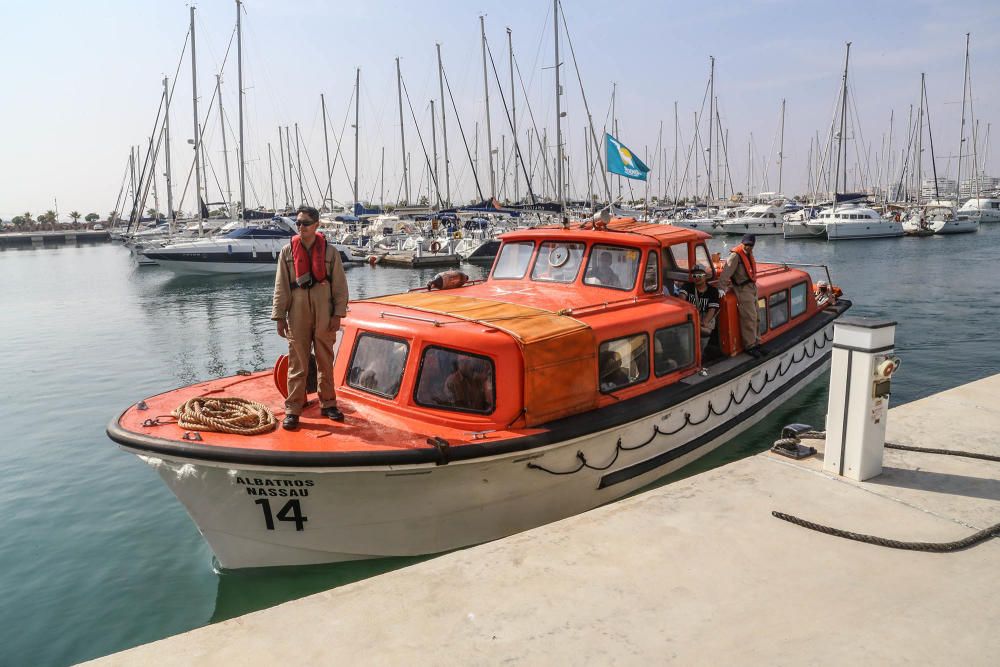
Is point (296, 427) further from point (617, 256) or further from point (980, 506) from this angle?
point (980, 506)

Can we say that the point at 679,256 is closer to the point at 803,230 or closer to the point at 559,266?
the point at 559,266

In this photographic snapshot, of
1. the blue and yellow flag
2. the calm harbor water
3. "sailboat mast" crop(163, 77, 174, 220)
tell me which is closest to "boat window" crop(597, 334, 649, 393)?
the calm harbor water

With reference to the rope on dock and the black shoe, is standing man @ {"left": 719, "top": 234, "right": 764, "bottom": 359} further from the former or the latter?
the black shoe

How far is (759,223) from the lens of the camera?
191 ft

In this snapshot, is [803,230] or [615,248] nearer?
[615,248]

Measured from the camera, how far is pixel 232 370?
14922mm

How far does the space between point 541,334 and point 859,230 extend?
52.1 m

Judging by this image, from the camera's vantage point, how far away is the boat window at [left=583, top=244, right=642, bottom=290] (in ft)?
25.5

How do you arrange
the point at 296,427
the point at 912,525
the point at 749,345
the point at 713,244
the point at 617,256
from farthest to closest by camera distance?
the point at 713,244, the point at 749,345, the point at 617,256, the point at 296,427, the point at 912,525

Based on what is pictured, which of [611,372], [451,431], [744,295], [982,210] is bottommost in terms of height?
[451,431]

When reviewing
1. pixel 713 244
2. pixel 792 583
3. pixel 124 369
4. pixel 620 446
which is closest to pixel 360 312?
→ pixel 620 446

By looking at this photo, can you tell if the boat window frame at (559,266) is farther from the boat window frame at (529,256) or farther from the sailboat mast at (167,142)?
the sailboat mast at (167,142)

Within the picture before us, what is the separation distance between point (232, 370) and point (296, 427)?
10.2m

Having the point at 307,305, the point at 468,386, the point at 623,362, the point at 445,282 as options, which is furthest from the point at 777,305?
the point at 307,305
